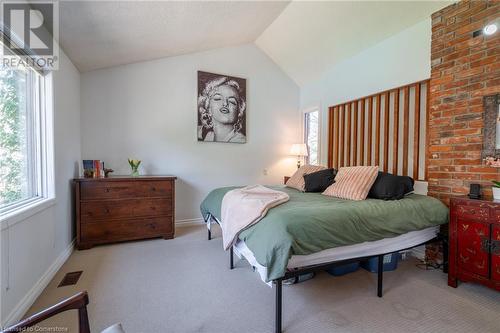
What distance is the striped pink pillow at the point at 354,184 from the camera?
7.92 feet

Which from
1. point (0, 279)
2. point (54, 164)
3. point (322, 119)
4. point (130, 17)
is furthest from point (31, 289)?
point (322, 119)

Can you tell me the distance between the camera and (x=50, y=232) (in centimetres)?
224

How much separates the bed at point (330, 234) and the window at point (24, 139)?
1.77 m

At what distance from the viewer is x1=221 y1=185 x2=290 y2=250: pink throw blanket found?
180 cm

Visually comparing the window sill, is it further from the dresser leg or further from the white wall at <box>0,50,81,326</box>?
the dresser leg

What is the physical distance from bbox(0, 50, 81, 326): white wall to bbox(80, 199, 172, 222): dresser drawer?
197 millimetres

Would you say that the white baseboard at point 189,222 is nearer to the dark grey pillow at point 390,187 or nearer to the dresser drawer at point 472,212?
the dark grey pillow at point 390,187

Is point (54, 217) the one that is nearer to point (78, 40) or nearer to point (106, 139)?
point (106, 139)

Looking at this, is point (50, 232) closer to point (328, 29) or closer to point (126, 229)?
point (126, 229)

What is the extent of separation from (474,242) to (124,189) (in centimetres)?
369

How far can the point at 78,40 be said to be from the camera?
2473 mm

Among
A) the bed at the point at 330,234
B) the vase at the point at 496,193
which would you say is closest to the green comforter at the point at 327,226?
the bed at the point at 330,234

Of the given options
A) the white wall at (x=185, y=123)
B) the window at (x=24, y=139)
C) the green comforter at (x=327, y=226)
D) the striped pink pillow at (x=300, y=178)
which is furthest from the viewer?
the white wall at (x=185, y=123)

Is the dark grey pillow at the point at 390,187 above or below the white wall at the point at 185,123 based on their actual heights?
below
